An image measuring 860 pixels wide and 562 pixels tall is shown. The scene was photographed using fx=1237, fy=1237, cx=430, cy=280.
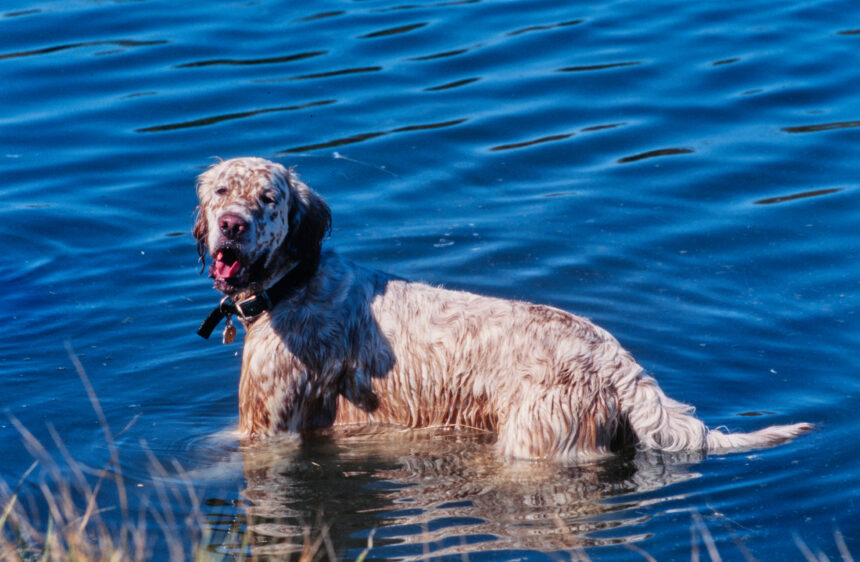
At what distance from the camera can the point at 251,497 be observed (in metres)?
6.99

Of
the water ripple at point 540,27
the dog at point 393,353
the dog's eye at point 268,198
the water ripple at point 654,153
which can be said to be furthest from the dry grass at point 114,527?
the water ripple at point 540,27

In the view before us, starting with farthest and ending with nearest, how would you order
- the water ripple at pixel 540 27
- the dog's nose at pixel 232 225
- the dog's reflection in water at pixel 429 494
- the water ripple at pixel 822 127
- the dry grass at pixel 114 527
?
the water ripple at pixel 540 27
the water ripple at pixel 822 127
the dog's nose at pixel 232 225
the dog's reflection in water at pixel 429 494
the dry grass at pixel 114 527

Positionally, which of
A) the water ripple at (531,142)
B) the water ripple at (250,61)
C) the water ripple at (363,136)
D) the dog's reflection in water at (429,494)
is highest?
the water ripple at (250,61)

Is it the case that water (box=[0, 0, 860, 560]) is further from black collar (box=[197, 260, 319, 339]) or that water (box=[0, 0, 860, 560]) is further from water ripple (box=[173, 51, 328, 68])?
black collar (box=[197, 260, 319, 339])

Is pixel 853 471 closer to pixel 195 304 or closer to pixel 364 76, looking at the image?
pixel 195 304

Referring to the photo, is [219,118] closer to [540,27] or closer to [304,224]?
[540,27]

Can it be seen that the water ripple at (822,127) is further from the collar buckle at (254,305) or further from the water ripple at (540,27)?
the collar buckle at (254,305)

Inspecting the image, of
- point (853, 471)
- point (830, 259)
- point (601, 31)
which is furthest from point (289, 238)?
point (601, 31)

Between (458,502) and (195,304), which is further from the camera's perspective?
(195,304)

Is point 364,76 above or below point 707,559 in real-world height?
above

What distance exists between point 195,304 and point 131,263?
0.96 meters

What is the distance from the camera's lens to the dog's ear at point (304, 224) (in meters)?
7.03

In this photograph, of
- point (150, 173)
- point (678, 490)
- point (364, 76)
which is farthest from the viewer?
point (364, 76)

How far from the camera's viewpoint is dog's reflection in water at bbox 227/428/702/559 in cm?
637
